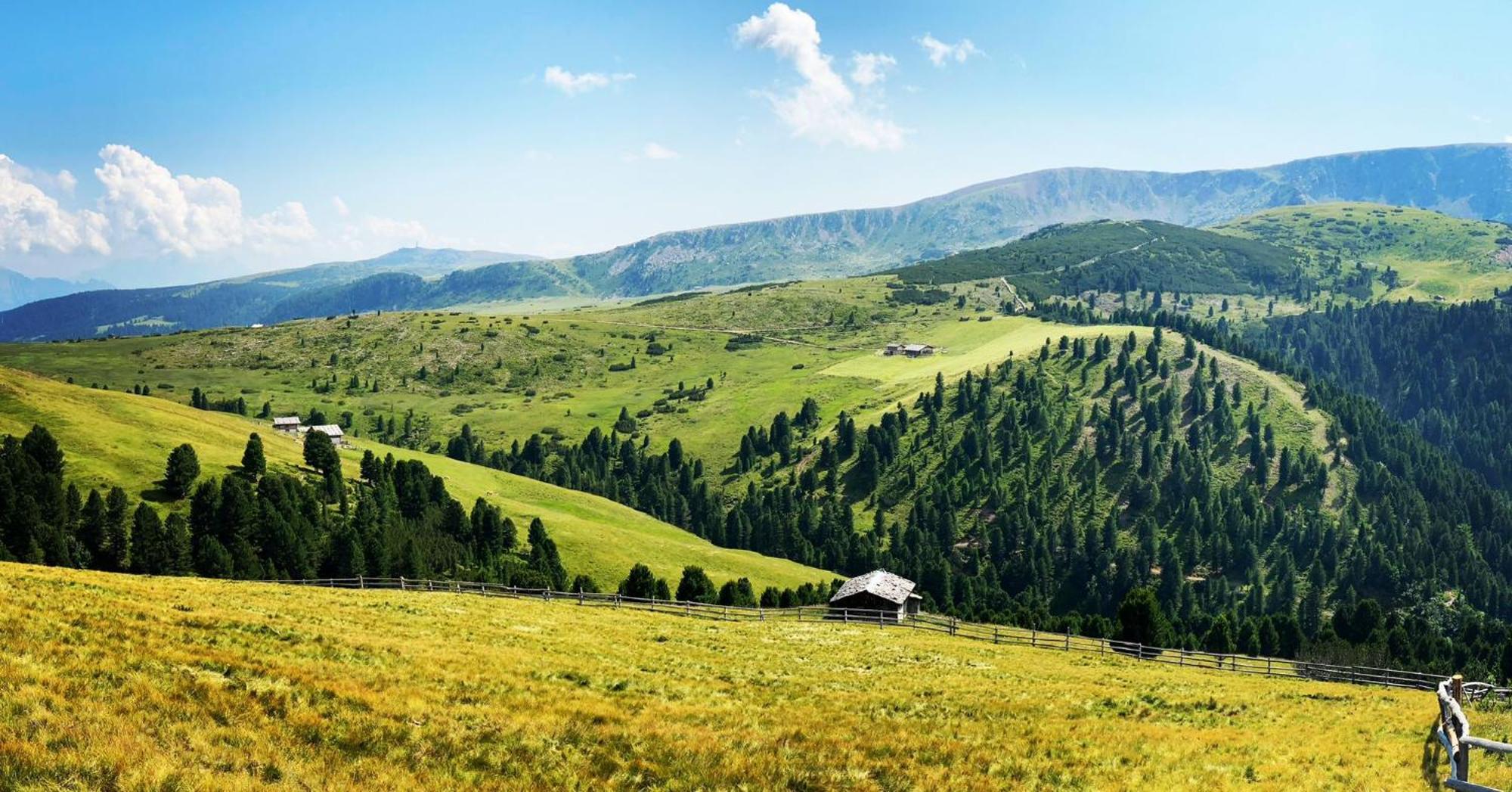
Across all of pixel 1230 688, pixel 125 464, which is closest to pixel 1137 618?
pixel 1230 688

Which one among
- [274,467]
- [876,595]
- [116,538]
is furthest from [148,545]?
[876,595]

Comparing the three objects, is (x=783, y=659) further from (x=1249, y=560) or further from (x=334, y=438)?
(x=1249, y=560)

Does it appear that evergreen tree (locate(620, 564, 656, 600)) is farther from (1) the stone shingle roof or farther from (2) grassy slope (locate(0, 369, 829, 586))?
(2) grassy slope (locate(0, 369, 829, 586))

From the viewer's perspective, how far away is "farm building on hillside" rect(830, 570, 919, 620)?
84.4m

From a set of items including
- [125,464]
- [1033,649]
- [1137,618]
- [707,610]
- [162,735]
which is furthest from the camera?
[125,464]

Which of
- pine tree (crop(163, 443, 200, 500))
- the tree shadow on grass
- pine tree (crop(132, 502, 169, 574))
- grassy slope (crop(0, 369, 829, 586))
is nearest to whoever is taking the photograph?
pine tree (crop(132, 502, 169, 574))

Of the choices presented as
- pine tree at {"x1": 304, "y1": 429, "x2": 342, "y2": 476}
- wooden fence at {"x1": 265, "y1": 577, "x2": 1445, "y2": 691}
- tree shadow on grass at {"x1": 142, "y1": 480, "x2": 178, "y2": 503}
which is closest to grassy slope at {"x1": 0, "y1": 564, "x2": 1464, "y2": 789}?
wooden fence at {"x1": 265, "y1": 577, "x2": 1445, "y2": 691}

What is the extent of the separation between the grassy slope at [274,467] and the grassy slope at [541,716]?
6795 centimetres

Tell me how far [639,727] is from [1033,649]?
170ft

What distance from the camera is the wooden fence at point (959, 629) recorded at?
62656 mm

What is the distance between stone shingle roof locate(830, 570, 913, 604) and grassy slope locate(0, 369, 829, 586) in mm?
38885

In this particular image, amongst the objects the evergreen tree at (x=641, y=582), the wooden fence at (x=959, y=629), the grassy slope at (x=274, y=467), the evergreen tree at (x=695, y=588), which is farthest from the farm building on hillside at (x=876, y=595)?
the grassy slope at (x=274, y=467)

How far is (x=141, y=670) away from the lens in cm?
2042

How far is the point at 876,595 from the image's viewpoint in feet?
277
